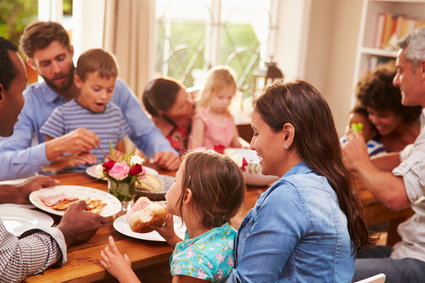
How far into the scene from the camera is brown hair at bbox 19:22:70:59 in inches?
95.3

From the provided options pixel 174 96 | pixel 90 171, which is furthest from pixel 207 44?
pixel 90 171

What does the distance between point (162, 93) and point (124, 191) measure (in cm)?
112

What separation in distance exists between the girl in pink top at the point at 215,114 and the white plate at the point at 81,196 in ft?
3.62

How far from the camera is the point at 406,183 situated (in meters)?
2.02

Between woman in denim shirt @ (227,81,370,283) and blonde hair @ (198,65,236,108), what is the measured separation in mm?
1655

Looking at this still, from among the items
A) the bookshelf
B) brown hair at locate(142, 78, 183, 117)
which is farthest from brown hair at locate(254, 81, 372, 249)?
the bookshelf

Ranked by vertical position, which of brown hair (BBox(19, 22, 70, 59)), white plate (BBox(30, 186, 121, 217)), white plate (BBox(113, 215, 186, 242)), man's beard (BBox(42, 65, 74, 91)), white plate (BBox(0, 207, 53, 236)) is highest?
brown hair (BBox(19, 22, 70, 59))

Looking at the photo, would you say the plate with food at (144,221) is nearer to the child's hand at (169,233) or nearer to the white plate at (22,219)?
the child's hand at (169,233)

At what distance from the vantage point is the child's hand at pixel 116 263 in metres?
1.42

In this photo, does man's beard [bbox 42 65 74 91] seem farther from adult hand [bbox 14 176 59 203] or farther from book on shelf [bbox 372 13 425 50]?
book on shelf [bbox 372 13 425 50]

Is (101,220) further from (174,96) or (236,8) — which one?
(236,8)

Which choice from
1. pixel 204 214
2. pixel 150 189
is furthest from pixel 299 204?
pixel 150 189

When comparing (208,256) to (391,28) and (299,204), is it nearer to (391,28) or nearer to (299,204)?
(299,204)

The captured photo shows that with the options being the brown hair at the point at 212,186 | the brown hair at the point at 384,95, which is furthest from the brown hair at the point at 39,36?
the brown hair at the point at 384,95
